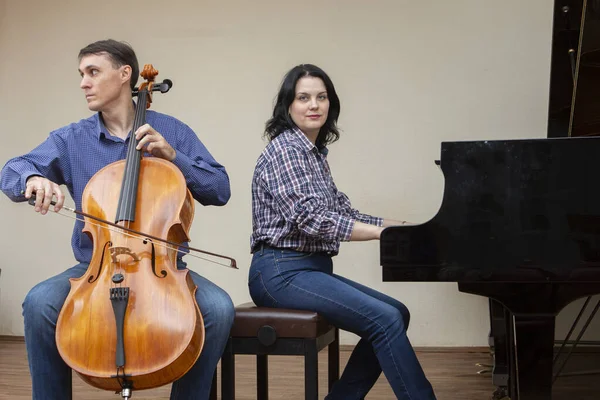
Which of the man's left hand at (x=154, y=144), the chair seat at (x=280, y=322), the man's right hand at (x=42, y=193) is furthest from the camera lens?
the chair seat at (x=280, y=322)

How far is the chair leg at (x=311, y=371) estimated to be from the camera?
2139 mm

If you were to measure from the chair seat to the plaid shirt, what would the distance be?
0.66ft

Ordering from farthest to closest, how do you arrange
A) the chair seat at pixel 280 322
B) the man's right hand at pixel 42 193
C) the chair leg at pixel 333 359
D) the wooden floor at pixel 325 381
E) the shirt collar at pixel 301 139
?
1. the wooden floor at pixel 325 381
2. the chair leg at pixel 333 359
3. the shirt collar at pixel 301 139
4. the chair seat at pixel 280 322
5. the man's right hand at pixel 42 193

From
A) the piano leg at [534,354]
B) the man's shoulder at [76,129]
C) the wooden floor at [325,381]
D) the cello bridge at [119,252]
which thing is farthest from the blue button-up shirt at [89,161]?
the wooden floor at [325,381]

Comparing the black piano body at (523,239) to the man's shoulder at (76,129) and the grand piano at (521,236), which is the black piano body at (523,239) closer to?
the grand piano at (521,236)

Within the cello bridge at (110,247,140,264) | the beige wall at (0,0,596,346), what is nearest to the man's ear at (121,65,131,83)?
the cello bridge at (110,247,140,264)

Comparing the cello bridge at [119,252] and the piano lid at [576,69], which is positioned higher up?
the piano lid at [576,69]

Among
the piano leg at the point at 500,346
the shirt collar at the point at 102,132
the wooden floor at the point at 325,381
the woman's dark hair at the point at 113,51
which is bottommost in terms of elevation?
the wooden floor at the point at 325,381

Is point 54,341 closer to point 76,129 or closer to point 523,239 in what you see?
point 76,129

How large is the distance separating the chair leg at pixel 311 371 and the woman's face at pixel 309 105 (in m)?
0.66

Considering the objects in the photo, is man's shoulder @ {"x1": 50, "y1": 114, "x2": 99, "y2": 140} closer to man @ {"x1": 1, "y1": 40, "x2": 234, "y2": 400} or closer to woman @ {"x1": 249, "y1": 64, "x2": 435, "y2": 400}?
man @ {"x1": 1, "y1": 40, "x2": 234, "y2": 400}

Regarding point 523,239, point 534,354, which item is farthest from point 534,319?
point 523,239

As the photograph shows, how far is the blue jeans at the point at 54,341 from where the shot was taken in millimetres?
1929

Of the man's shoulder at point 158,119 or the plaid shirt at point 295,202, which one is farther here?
the man's shoulder at point 158,119
